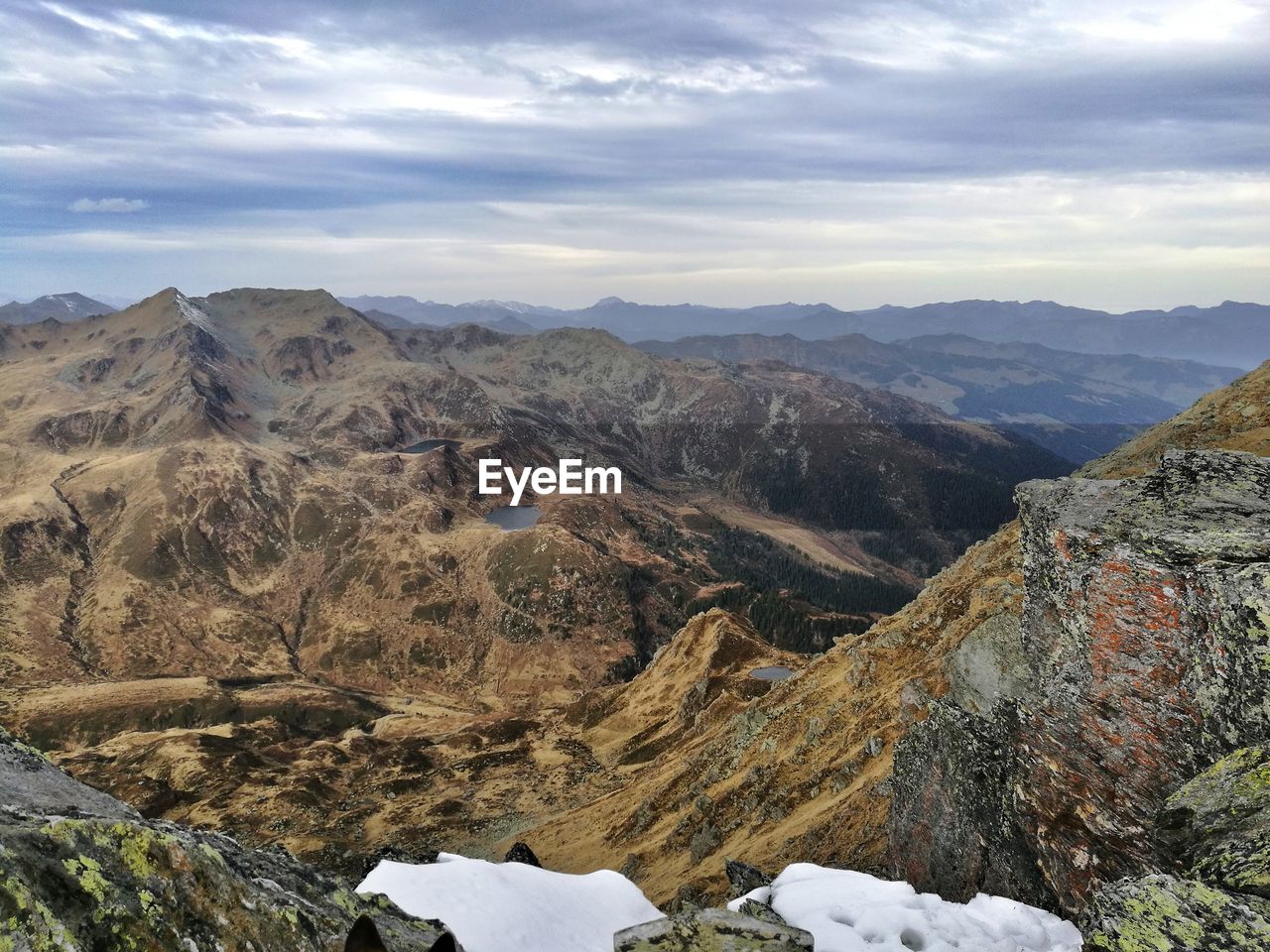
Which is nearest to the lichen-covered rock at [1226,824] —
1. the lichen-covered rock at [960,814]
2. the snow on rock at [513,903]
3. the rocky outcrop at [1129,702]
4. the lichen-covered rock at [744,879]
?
the rocky outcrop at [1129,702]

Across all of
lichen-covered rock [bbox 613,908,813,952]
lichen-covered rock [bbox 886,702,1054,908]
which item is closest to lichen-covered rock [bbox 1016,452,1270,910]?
lichen-covered rock [bbox 886,702,1054,908]

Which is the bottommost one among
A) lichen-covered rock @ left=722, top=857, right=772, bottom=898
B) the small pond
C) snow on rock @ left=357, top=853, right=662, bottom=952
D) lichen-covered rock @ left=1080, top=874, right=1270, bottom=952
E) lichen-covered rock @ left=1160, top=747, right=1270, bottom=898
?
the small pond

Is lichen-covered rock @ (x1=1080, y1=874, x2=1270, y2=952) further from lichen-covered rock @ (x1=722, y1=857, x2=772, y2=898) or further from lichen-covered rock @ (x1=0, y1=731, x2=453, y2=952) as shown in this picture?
lichen-covered rock @ (x1=722, y1=857, x2=772, y2=898)

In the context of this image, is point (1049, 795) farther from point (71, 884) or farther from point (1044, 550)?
point (71, 884)

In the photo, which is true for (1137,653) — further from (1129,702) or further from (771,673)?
(771,673)

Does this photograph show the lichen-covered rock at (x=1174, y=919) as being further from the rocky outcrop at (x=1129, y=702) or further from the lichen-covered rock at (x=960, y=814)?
the lichen-covered rock at (x=960, y=814)
